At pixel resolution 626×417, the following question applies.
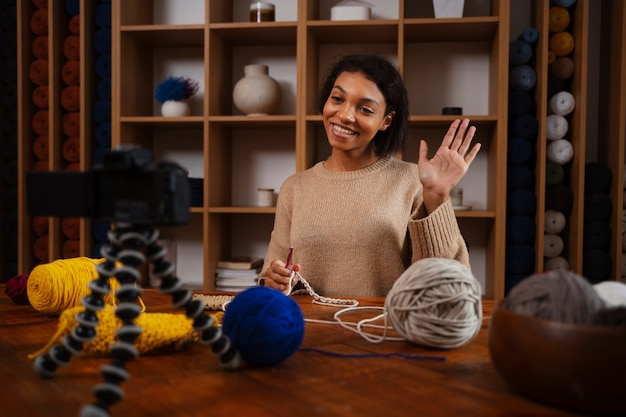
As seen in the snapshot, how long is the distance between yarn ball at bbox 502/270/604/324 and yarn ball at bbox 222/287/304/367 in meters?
0.28

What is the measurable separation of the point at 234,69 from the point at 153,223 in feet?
8.20

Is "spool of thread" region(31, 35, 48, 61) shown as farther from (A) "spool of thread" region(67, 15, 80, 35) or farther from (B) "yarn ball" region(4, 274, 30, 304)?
(B) "yarn ball" region(4, 274, 30, 304)

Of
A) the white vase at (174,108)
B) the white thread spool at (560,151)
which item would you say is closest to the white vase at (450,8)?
the white thread spool at (560,151)

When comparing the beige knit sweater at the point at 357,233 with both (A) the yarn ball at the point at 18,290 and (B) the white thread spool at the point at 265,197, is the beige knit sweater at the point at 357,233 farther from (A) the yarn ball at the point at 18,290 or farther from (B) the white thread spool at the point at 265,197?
(B) the white thread spool at the point at 265,197

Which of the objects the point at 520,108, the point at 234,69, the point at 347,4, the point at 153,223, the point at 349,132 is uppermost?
the point at 347,4

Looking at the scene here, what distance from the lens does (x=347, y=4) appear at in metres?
2.62

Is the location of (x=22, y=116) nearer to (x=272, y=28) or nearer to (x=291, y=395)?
(x=272, y=28)

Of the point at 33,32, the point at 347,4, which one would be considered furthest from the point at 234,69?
the point at 33,32

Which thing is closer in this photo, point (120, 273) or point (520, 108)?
point (120, 273)

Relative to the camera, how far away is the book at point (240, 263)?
8.79 ft

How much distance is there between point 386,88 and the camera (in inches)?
Result: 71.6

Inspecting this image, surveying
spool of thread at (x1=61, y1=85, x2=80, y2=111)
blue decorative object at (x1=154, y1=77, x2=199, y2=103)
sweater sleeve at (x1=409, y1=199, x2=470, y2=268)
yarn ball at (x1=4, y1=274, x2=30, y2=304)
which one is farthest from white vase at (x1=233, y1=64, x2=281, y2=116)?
yarn ball at (x1=4, y1=274, x2=30, y2=304)

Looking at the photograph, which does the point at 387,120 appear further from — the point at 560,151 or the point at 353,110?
the point at 560,151

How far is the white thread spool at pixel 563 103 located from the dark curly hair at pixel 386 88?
0.98m
